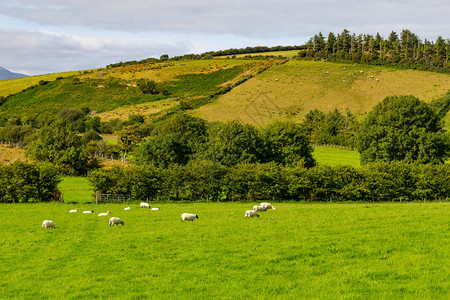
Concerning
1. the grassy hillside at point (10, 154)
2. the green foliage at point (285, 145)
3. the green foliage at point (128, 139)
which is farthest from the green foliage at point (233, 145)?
the grassy hillside at point (10, 154)

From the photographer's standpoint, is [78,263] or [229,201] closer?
[78,263]

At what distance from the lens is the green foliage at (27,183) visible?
56.3 m

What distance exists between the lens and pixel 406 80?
7185 inches

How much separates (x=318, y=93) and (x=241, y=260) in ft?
560

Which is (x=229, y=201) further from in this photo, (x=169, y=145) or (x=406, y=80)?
(x=406, y=80)

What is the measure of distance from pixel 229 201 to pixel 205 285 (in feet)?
137

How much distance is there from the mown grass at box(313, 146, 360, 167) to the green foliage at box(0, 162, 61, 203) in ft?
199

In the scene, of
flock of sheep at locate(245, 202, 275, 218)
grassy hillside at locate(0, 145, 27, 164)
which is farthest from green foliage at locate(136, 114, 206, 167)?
grassy hillside at locate(0, 145, 27, 164)

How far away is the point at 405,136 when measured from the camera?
72.0 meters

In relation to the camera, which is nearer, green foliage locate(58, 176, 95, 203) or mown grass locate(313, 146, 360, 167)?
green foliage locate(58, 176, 95, 203)

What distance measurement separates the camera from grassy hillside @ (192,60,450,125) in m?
162

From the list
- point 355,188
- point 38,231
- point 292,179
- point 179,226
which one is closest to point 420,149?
point 355,188

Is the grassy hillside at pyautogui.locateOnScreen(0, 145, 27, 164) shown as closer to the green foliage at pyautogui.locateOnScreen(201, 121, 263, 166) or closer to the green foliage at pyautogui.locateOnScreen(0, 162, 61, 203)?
the green foliage at pyautogui.locateOnScreen(0, 162, 61, 203)

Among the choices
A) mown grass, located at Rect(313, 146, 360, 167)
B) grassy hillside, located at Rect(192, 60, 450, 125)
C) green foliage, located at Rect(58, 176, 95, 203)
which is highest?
grassy hillside, located at Rect(192, 60, 450, 125)
